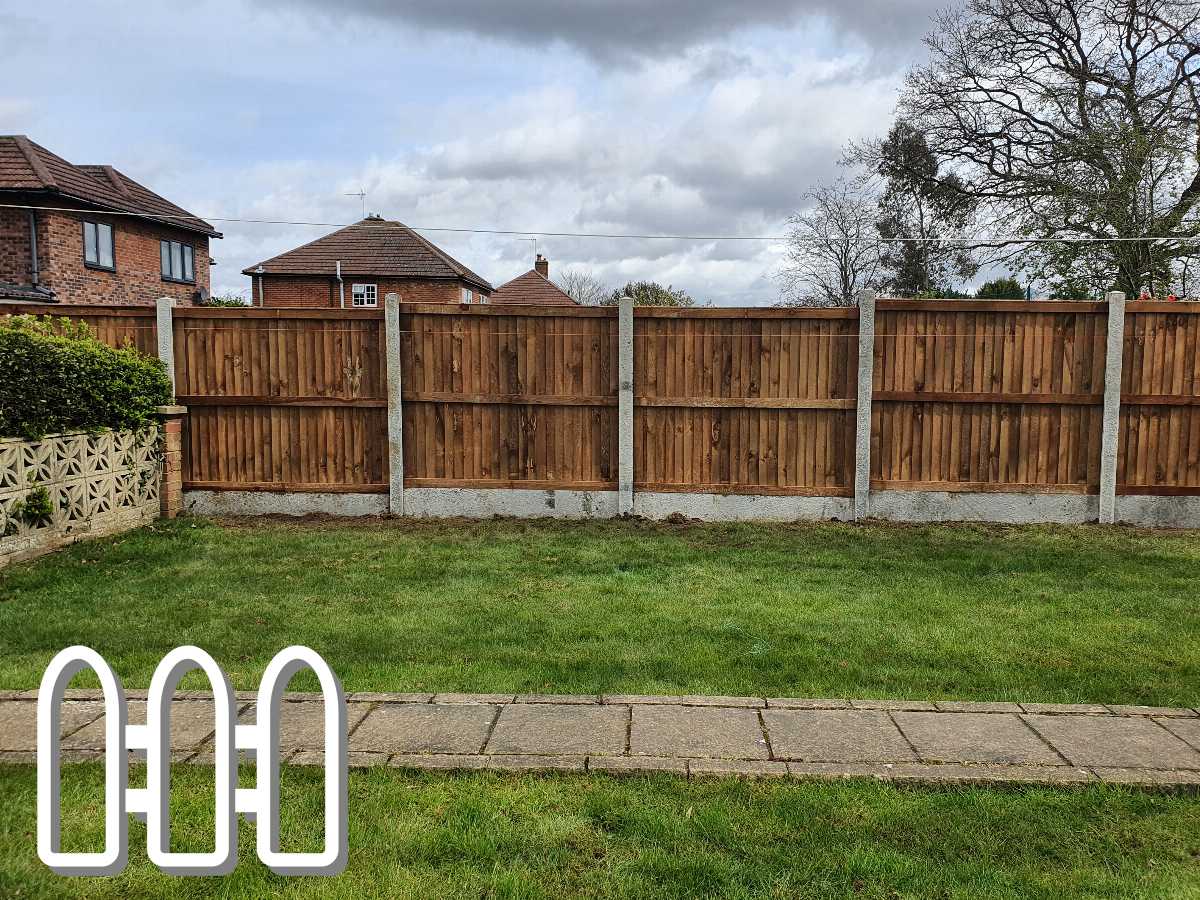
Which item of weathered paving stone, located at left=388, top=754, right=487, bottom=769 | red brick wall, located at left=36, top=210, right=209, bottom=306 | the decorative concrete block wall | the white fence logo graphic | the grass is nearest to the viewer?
the white fence logo graphic

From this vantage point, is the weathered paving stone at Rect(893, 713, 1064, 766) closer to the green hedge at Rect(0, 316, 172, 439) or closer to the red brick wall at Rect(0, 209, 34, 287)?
the green hedge at Rect(0, 316, 172, 439)

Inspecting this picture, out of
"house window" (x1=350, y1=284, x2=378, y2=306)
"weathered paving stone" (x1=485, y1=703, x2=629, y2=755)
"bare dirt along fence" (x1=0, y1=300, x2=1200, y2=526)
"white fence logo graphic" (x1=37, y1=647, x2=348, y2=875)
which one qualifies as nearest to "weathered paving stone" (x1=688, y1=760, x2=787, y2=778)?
"weathered paving stone" (x1=485, y1=703, x2=629, y2=755)

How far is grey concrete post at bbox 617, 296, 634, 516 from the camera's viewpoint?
31.9 feet

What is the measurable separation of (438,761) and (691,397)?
6.69 metres

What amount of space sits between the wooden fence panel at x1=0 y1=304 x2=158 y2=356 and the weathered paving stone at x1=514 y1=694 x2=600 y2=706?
761 cm

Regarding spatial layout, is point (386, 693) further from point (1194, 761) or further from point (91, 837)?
point (1194, 761)

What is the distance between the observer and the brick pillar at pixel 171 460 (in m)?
9.73

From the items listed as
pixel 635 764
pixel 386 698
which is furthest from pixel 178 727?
pixel 635 764

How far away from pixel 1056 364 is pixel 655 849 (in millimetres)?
8329

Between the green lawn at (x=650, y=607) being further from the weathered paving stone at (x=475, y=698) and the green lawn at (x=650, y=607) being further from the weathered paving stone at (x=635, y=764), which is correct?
the weathered paving stone at (x=635, y=764)

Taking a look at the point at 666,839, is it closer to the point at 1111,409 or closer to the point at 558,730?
the point at 558,730

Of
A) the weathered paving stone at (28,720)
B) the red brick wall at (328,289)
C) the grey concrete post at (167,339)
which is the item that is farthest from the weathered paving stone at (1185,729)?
the red brick wall at (328,289)

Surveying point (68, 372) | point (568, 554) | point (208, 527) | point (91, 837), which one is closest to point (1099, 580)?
point (568, 554)

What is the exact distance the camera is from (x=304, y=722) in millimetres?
3992
